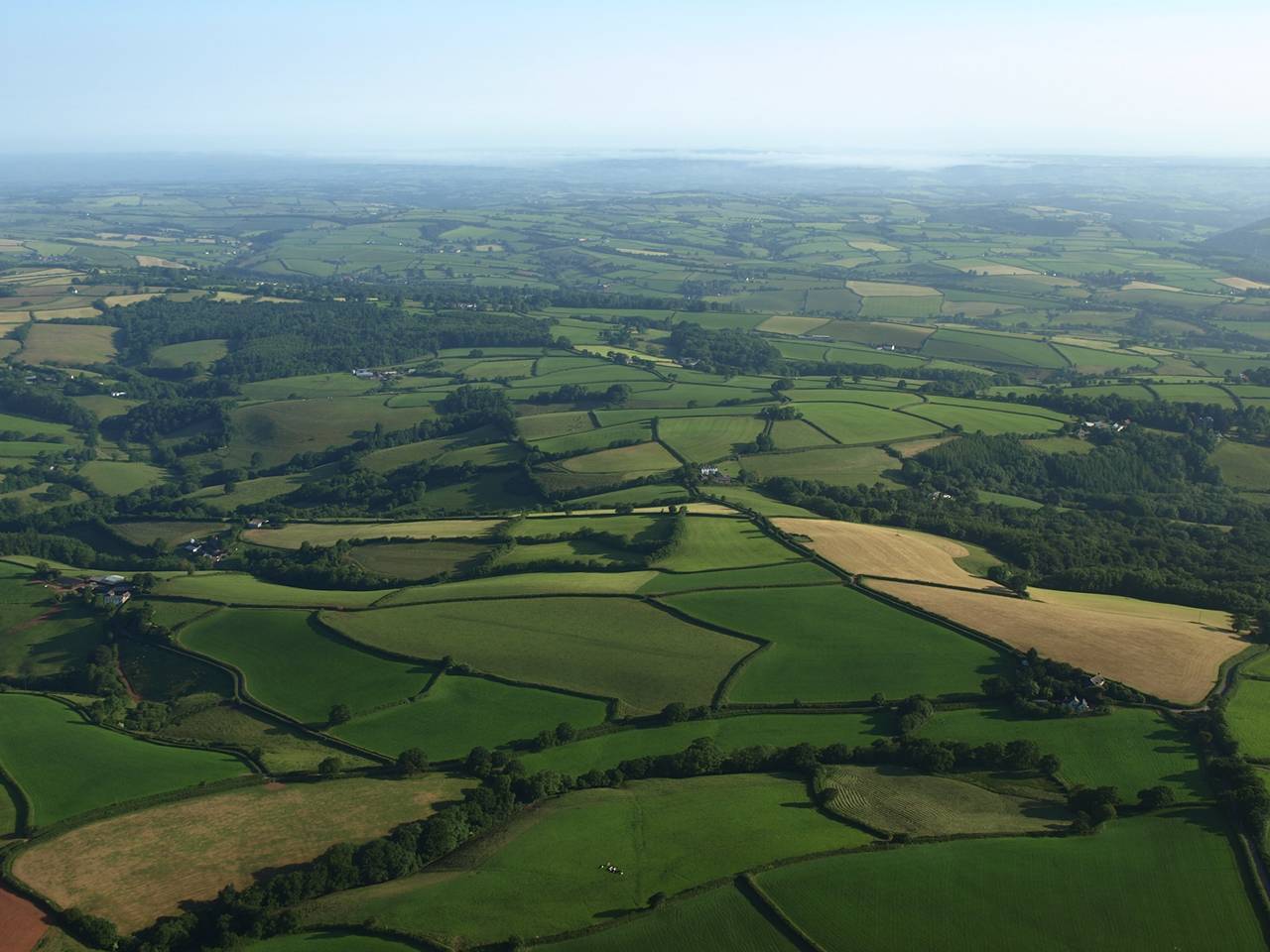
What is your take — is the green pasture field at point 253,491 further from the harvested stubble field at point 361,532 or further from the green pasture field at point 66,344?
the green pasture field at point 66,344

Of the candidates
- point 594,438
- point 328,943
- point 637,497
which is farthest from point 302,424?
point 328,943

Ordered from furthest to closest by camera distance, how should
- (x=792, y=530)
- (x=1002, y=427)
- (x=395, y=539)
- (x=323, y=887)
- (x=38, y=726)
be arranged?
(x=1002, y=427) < (x=395, y=539) < (x=792, y=530) < (x=38, y=726) < (x=323, y=887)

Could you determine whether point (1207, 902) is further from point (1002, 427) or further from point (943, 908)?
point (1002, 427)

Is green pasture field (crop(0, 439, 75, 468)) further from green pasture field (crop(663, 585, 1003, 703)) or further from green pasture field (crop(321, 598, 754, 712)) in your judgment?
green pasture field (crop(663, 585, 1003, 703))

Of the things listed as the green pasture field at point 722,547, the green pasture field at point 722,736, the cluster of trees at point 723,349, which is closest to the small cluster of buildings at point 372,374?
the cluster of trees at point 723,349

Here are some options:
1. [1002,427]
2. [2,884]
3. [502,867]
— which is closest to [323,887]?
[502,867]

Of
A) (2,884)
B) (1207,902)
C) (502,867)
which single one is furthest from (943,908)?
(2,884)

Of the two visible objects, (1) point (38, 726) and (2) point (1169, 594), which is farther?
(2) point (1169, 594)

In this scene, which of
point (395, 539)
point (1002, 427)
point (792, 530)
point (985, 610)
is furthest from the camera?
point (1002, 427)
